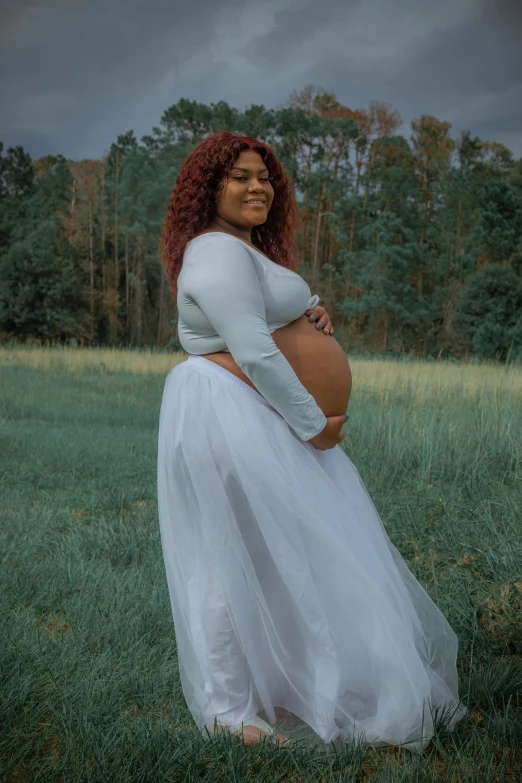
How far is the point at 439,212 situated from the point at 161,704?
18.7m

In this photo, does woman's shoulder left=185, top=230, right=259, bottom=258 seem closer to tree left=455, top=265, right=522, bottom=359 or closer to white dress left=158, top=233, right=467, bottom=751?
white dress left=158, top=233, right=467, bottom=751

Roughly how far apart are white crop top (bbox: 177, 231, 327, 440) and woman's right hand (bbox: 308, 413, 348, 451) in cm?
3

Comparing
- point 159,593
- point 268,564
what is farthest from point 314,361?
point 159,593

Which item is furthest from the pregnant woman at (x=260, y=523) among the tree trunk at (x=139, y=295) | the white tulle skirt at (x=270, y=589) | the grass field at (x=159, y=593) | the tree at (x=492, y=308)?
the tree trunk at (x=139, y=295)

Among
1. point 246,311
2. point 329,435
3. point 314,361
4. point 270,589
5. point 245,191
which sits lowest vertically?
point 270,589

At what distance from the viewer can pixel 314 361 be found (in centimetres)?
183

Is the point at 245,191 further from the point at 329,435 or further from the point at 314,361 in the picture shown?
the point at 329,435

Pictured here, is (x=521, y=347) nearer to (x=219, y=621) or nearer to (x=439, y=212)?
(x=439, y=212)

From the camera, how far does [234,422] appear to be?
5.64 ft

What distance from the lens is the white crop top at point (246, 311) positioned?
5.37 ft

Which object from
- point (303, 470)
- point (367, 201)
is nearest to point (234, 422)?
point (303, 470)

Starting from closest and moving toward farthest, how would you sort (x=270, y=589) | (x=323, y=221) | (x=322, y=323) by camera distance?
(x=270, y=589), (x=322, y=323), (x=323, y=221)

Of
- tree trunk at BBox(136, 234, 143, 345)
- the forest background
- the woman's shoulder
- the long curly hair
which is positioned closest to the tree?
the forest background

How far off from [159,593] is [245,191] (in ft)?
5.08
